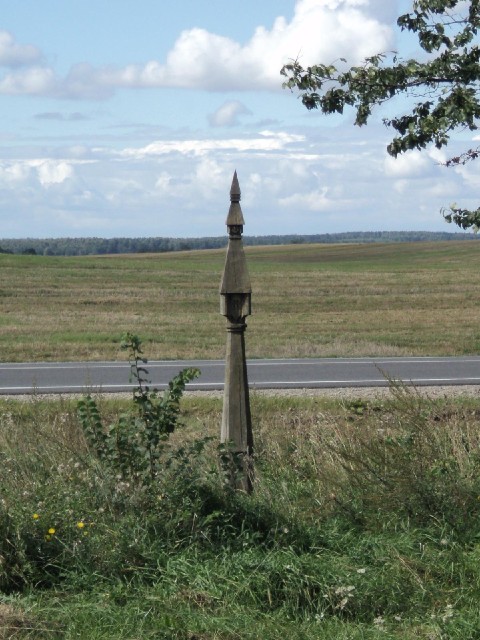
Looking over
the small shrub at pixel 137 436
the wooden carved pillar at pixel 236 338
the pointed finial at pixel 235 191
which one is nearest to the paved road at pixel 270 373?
the wooden carved pillar at pixel 236 338

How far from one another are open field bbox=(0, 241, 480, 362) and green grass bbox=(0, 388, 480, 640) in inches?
490

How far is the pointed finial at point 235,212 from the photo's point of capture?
7223mm

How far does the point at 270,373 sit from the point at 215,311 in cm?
1849

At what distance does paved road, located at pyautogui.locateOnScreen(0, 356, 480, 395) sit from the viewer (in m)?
14.7

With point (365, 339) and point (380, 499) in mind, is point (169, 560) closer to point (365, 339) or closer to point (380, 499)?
point (380, 499)

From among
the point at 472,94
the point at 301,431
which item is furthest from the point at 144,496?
the point at 472,94

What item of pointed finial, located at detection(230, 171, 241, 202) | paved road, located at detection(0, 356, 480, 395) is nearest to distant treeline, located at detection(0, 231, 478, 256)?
paved road, located at detection(0, 356, 480, 395)

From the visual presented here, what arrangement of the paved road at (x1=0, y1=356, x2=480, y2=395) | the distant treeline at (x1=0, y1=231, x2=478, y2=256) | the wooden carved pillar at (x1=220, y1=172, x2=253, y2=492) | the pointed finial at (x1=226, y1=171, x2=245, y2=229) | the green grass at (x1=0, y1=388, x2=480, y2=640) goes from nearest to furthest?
1. the green grass at (x1=0, y1=388, x2=480, y2=640)
2. the wooden carved pillar at (x1=220, y1=172, x2=253, y2=492)
3. the pointed finial at (x1=226, y1=171, x2=245, y2=229)
4. the paved road at (x1=0, y1=356, x2=480, y2=395)
5. the distant treeline at (x1=0, y1=231, x2=478, y2=256)

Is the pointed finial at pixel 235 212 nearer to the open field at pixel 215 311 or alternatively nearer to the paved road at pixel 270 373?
the paved road at pixel 270 373

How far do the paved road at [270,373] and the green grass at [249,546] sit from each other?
733 centimetres

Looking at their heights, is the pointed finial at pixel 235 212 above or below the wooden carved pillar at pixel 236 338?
above

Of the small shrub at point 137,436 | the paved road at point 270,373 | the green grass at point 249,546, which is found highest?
the small shrub at point 137,436

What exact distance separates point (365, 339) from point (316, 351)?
3566 mm

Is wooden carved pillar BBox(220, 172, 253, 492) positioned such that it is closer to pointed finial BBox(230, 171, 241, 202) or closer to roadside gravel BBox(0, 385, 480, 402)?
pointed finial BBox(230, 171, 241, 202)
